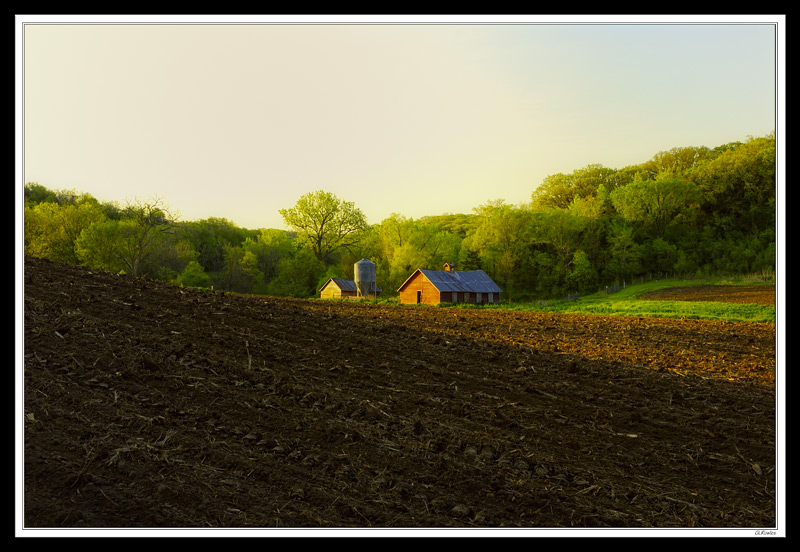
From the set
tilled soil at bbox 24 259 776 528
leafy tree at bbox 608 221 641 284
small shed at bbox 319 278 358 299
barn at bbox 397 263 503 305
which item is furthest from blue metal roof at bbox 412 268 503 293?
tilled soil at bbox 24 259 776 528

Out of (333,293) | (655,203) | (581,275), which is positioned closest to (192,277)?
(333,293)

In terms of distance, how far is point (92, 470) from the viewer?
507 cm

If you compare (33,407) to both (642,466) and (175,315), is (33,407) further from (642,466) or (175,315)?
(642,466)

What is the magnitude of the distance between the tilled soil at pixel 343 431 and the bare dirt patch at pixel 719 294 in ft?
107

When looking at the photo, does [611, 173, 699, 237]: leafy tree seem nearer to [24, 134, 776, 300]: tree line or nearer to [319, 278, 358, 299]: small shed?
[24, 134, 776, 300]: tree line

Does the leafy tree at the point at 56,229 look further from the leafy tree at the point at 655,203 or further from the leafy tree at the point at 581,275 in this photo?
the leafy tree at the point at 655,203

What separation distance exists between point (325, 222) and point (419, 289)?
2206 cm

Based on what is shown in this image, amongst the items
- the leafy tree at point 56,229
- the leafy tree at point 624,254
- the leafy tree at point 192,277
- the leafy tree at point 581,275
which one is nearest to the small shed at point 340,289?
the leafy tree at point 192,277

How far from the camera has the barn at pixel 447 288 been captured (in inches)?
2195

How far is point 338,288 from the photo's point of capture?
62312mm

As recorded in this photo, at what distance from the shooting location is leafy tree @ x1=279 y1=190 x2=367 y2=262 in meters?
72.7

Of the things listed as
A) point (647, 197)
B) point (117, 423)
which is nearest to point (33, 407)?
point (117, 423)

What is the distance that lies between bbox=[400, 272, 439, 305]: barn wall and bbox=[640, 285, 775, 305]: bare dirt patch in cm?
2030

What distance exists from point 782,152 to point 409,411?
18.7ft
